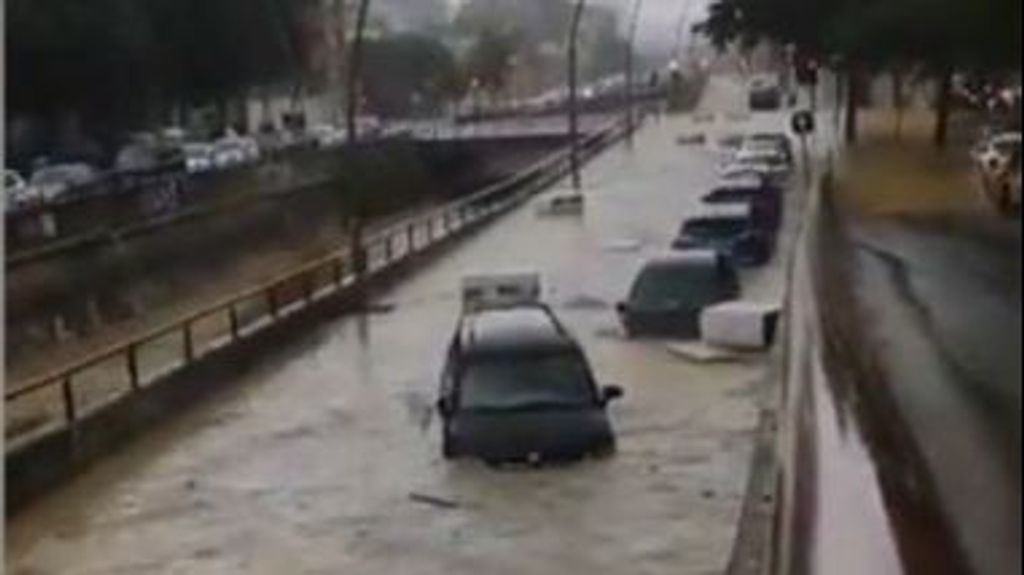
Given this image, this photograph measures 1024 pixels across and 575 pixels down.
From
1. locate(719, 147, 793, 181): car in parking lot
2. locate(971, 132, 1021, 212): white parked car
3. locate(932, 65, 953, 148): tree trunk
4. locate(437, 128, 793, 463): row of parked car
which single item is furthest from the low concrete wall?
locate(719, 147, 793, 181): car in parking lot

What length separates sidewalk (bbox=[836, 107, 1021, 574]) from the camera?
1768 mm

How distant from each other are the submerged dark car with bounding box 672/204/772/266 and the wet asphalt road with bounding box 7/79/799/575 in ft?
19.7

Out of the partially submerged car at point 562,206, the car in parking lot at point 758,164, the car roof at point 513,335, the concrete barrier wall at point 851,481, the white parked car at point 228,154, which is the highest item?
the concrete barrier wall at point 851,481

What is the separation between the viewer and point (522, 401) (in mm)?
→ 18344

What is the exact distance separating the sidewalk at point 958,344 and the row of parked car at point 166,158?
3844cm

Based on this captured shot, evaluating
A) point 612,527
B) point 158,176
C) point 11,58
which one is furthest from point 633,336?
point 158,176

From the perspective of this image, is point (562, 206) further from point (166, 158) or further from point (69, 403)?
point (69, 403)

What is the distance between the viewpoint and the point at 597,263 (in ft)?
127

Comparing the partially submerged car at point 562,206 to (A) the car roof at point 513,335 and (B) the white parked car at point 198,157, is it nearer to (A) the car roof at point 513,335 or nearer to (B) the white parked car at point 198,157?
(B) the white parked car at point 198,157

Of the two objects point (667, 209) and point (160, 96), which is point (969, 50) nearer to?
point (667, 209)

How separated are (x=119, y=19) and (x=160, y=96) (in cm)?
605

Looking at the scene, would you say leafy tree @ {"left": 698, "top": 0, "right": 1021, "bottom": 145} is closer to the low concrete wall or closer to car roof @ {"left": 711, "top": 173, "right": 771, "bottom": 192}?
the low concrete wall

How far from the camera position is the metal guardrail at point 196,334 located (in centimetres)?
1991

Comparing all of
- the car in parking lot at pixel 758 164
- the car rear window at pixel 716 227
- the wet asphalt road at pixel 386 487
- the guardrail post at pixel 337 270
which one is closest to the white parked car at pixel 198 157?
the car in parking lot at pixel 758 164
